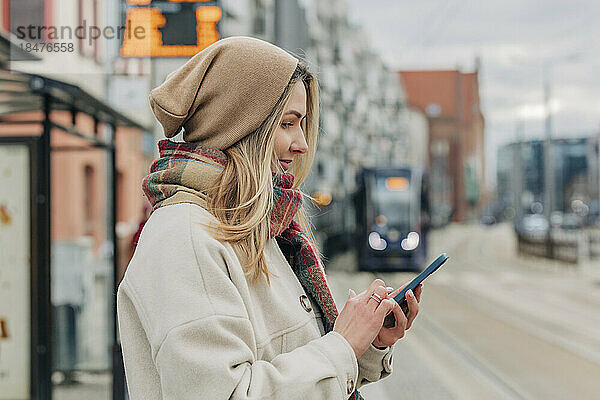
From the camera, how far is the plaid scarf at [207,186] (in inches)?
67.1

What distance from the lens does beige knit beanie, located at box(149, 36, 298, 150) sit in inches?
67.6

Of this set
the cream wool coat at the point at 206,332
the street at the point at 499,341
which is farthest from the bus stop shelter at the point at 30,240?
the cream wool coat at the point at 206,332

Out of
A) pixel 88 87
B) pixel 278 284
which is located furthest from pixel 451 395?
pixel 88 87

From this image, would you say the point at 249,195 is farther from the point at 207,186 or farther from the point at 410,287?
A: the point at 410,287

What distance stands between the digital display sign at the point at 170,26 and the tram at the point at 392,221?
16396mm

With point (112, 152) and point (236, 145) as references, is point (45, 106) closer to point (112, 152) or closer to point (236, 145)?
point (112, 152)

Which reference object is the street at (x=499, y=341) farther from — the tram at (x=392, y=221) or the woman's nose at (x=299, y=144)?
the woman's nose at (x=299, y=144)

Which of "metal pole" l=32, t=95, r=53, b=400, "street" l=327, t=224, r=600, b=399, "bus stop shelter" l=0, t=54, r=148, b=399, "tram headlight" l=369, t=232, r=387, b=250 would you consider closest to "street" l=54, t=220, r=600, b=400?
"street" l=327, t=224, r=600, b=399

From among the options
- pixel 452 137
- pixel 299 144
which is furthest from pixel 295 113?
pixel 452 137

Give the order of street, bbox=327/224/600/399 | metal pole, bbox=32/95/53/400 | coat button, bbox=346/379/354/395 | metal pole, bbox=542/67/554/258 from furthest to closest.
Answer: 1. metal pole, bbox=542/67/554/258
2. street, bbox=327/224/600/399
3. metal pole, bbox=32/95/53/400
4. coat button, bbox=346/379/354/395

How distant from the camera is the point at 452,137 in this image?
11481 centimetres

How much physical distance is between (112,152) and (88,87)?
989 centimetres

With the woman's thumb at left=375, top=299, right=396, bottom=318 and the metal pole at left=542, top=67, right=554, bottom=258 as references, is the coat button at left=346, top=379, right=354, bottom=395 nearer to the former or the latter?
the woman's thumb at left=375, top=299, right=396, bottom=318

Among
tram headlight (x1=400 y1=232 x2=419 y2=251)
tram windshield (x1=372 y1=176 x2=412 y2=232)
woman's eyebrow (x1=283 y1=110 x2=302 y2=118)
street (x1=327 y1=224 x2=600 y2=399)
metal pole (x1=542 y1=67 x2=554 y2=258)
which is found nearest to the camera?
woman's eyebrow (x1=283 y1=110 x2=302 y2=118)
